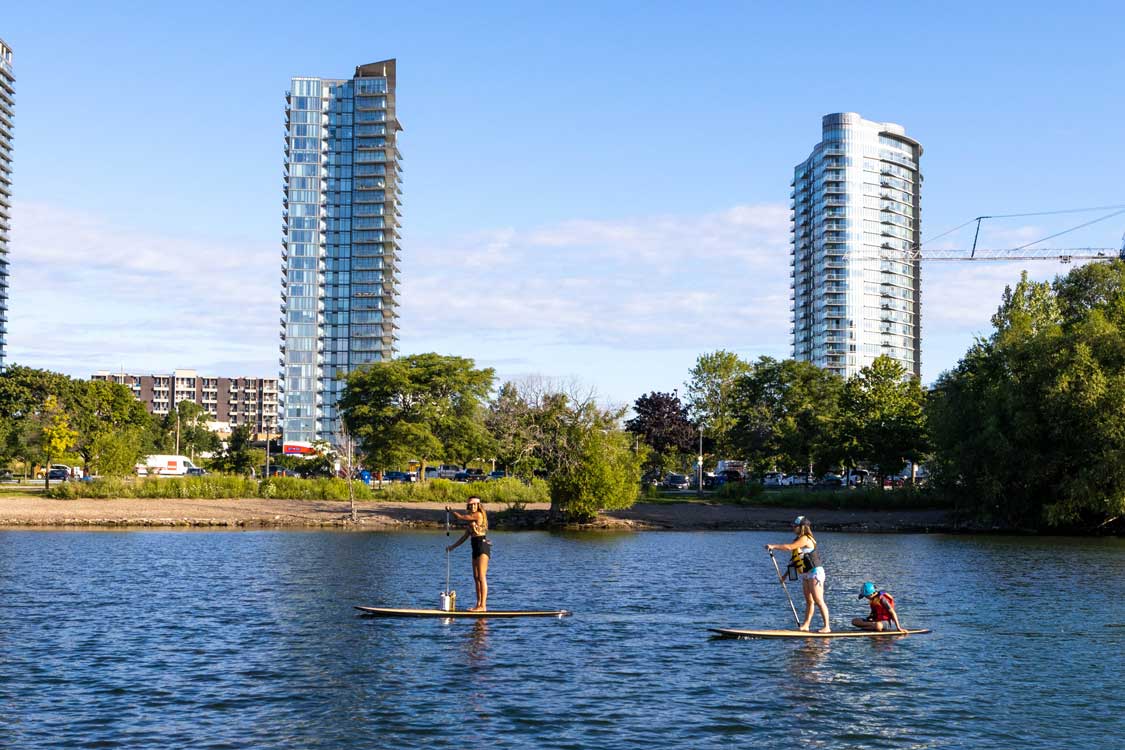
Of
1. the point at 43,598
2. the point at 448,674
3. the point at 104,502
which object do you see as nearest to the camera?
the point at 448,674

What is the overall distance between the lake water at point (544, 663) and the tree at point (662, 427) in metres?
91.3

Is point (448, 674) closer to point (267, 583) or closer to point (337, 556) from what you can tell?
point (267, 583)

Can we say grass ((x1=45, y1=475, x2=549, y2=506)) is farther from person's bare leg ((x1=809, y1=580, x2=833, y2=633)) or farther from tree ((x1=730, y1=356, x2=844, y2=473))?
person's bare leg ((x1=809, y1=580, x2=833, y2=633))

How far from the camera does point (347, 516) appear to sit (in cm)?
8356

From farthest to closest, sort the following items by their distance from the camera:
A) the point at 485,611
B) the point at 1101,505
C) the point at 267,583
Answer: the point at 1101,505 → the point at 267,583 → the point at 485,611

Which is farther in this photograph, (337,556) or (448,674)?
(337,556)

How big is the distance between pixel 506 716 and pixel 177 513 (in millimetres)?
69527

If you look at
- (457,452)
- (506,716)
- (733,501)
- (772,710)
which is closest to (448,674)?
(506,716)

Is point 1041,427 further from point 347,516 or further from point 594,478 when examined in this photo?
point 347,516

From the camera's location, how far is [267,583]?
42312mm

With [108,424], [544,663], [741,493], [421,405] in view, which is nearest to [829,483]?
[741,493]

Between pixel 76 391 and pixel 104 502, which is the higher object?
pixel 76 391

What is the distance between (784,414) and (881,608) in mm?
115554

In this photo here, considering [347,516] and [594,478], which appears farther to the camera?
[347,516]
